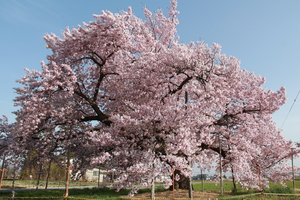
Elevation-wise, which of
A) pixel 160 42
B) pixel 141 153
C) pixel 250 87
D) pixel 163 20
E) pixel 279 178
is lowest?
pixel 279 178

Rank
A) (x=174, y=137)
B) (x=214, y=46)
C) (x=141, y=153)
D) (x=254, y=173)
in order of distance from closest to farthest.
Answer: (x=174, y=137)
(x=141, y=153)
(x=214, y=46)
(x=254, y=173)

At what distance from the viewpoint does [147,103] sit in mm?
14922

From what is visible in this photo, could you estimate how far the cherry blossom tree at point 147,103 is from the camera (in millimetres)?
13484

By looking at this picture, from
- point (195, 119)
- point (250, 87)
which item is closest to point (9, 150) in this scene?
point (195, 119)

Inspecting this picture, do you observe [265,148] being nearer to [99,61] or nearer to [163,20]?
[163,20]

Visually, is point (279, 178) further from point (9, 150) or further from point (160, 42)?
point (9, 150)

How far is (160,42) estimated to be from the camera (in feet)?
64.3

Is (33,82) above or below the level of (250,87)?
below

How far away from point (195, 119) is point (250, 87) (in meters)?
8.17

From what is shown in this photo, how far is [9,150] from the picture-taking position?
1631 cm

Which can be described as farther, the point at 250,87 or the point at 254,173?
the point at 250,87

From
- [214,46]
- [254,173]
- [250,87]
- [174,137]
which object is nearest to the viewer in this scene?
[174,137]

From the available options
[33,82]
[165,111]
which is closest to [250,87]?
[165,111]

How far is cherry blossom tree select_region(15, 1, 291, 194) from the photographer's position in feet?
44.2
